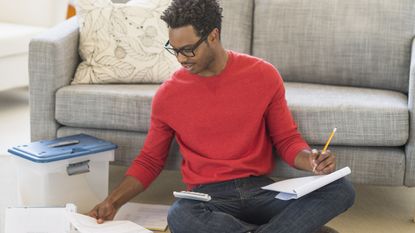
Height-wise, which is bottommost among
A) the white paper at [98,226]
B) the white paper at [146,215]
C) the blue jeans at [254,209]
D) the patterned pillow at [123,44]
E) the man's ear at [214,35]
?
the white paper at [146,215]

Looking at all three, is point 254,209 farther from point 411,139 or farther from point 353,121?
point 411,139

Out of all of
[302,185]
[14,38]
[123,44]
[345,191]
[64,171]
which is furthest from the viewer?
[14,38]

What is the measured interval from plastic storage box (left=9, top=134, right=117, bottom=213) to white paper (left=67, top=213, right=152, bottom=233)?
274 mm

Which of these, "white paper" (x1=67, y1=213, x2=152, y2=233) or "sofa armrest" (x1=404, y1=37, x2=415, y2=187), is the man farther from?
"sofa armrest" (x1=404, y1=37, x2=415, y2=187)

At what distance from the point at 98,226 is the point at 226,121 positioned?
0.51m

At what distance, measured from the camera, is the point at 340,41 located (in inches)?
117

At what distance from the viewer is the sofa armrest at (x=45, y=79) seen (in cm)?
272

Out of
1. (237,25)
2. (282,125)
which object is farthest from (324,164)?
(237,25)

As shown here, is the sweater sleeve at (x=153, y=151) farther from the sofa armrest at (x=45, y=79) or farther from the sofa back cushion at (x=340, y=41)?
the sofa back cushion at (x=340, y=41)

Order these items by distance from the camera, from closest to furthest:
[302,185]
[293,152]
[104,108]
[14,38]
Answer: [302,185] → [293,152] → [104,108] → [14,38]

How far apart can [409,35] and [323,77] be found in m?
0.37

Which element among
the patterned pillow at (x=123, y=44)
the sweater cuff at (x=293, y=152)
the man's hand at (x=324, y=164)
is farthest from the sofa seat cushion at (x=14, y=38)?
the man's hand at (x=324, y=164)

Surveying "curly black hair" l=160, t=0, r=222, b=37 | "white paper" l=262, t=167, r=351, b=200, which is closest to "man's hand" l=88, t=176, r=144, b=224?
"white paper" l=262, t=167, r=351, b=200

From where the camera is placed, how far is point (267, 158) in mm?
2473
